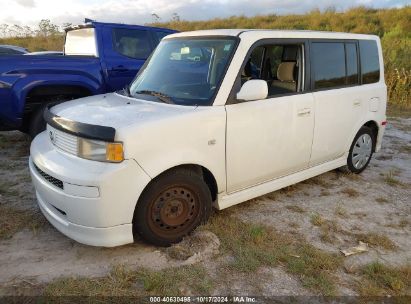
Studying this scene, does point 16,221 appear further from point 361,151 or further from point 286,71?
point 361,151

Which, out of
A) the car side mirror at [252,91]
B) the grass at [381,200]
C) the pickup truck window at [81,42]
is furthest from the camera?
the pickup truck window at [81,42]

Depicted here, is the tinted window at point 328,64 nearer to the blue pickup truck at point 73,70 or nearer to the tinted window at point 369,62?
the tinted window at point 369,62

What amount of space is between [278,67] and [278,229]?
6.42 ft

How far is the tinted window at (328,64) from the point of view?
4344 mm

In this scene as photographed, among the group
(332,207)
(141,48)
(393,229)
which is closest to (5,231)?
(332,207)

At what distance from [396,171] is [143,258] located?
13.4 ft

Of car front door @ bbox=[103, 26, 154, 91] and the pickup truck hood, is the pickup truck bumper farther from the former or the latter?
the pickup truck hood

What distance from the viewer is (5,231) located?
11.6 feet

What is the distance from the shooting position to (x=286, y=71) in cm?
445

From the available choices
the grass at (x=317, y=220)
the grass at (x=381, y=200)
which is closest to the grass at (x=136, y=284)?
the grass at (x=317, y=220)

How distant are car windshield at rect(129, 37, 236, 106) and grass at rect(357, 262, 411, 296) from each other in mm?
1914

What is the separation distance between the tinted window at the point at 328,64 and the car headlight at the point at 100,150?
249cm

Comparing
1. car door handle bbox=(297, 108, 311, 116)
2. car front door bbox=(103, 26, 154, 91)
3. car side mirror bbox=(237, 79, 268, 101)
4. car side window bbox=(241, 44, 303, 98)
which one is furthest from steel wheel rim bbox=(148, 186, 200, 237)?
car front door bbox=(103, 26, 154, 91)

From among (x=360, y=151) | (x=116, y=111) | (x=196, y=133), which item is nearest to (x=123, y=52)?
(x=116, y=111)
